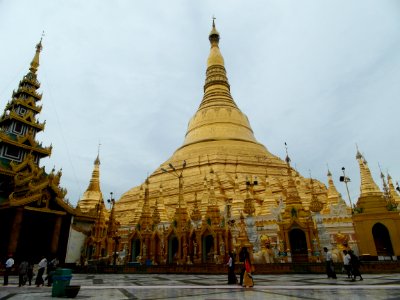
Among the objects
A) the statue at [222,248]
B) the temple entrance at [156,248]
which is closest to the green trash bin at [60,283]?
the statue at [222,248]

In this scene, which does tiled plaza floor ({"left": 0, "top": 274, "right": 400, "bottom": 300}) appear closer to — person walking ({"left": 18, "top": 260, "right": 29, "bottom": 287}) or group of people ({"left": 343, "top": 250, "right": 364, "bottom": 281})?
group of people ({"left": 343, "top": 250, "right": 364, "bottom": 281})

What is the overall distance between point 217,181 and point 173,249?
436 inches

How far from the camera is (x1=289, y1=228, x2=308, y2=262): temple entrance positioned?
18984 millimetres

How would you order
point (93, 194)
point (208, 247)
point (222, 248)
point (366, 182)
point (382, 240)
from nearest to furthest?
point (222, 248)
point (208, 247)
point (382, 240)
point (366, 182)
point (93, 194)

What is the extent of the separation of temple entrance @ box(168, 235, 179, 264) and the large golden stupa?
131 inches

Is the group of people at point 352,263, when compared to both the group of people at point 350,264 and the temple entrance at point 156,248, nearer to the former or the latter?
the group of people at point 350,264

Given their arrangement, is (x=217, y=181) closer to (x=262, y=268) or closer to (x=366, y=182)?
(x=366, y=182)

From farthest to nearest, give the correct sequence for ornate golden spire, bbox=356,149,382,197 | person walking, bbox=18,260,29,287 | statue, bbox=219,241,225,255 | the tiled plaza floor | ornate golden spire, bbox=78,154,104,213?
ornate golden spire, bbox=78,154,104,213 → ornate golden spire, bbox=356,149,382,197 → statue, bbox=219,241,225,255 → person walking, bbox=18,260,29,287 → the tiled plaza floor

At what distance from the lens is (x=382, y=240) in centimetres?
2130

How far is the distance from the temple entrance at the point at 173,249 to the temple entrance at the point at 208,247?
2516 mm

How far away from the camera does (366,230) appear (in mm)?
19531

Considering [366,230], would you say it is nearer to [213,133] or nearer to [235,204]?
[235,204]

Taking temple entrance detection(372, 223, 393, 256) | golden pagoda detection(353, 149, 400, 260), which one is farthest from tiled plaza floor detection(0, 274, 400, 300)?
temple entrance detection(372, 223, 393, 256)

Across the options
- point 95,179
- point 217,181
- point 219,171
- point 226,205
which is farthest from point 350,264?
point 95,179
